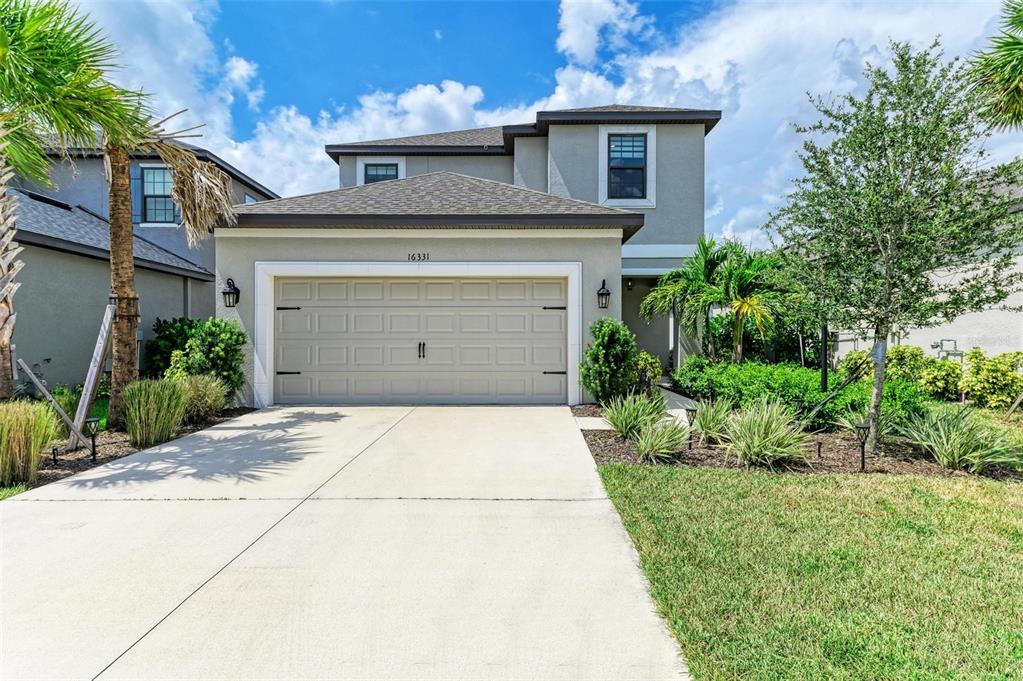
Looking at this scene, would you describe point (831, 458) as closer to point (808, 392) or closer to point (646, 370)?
point (808, 392)

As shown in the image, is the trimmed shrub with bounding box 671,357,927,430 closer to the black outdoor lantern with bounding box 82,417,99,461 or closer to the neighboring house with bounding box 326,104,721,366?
the neighboring house with bounding box 326,104,721,366

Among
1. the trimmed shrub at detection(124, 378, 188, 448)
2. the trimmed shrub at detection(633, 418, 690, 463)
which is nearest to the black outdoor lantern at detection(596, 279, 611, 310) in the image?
the trimmed shrub at detection(633, 418, 690, 463)

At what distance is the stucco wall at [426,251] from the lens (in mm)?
9945

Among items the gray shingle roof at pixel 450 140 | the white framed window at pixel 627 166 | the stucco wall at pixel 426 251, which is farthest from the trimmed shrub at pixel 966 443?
the gray shingle roof at pixel 450 140

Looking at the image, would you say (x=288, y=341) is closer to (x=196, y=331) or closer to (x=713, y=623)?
(x=196, y=331)

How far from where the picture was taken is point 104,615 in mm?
2986

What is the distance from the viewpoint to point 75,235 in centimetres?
1160

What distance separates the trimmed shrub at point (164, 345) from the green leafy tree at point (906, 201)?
12.9m

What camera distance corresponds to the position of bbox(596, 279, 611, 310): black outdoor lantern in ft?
32.2

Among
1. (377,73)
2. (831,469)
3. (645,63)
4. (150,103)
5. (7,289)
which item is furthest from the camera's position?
(377,73)

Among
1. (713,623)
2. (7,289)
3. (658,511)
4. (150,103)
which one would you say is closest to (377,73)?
(150,103)

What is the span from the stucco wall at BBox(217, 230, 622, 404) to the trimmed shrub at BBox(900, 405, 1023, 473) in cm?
501

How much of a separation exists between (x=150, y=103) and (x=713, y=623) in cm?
934

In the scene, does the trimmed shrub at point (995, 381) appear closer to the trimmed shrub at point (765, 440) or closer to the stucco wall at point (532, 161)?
the trimmed shrub at point (765, 440)
